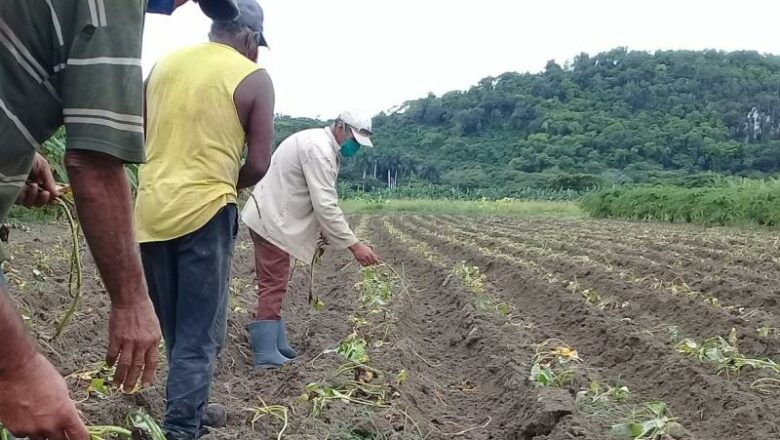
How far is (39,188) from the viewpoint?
2.18 m

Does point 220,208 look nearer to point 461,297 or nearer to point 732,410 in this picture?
point 732,410

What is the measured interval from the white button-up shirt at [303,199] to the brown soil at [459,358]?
77 centimetres

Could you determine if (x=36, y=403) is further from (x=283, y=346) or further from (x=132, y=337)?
(x=283, y=346)

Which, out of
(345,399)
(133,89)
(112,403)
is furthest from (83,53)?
(345,399)

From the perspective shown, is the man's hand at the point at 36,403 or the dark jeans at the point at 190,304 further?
Result: the dark jeans at the point at 190,304

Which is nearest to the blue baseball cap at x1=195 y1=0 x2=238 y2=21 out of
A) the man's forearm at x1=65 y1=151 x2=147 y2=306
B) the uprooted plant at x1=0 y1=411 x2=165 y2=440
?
the man's forearm at x1=65 y1=151 x2=147 y2=306

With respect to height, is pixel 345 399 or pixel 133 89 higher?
pixel 133 89

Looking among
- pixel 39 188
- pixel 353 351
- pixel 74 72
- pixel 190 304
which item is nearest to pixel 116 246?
pixel 74 72

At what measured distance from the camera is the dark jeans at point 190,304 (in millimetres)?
3357

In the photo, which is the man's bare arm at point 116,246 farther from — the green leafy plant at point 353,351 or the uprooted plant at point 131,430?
the green leafy plant at point 353,351

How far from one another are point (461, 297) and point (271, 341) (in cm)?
356

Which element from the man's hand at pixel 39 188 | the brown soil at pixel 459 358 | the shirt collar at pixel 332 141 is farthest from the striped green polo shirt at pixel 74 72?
the shirt collar at pixel 332 141

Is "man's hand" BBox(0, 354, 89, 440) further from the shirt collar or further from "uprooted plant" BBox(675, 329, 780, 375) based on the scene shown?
"uprooted plant" BBox(675, 329, 780, 375)

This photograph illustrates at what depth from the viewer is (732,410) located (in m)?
4.40
